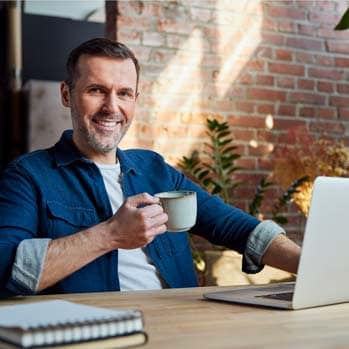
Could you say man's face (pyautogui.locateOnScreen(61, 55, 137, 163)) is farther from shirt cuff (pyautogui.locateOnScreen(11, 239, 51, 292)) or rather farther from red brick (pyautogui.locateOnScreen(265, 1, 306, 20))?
red brick (pyautogui.locateOnScreen(265, 1, 306, 20))

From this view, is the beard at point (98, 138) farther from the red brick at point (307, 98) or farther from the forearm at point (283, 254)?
the red brick at point (307, 98)

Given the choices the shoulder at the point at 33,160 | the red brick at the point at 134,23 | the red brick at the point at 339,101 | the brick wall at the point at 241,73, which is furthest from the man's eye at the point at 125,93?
the red brick at the point at 339,101

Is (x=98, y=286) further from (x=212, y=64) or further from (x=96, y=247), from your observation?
(x=212, y=64)

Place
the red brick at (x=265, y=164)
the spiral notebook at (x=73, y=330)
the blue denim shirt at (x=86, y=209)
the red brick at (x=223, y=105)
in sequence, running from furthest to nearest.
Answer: the red brick at (x=265, y=164) → the red brick at (x=223, y=105) → the blue denim shirt at (x=86, y=209) → the spiral notebook at (x=73, y=330)

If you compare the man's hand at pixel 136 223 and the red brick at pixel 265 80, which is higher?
the red brick at pixel 265 80

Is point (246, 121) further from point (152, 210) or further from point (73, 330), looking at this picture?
point (73, 330)

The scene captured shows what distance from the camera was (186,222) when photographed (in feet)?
4.58

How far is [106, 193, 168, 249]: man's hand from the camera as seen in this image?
4.58 ft

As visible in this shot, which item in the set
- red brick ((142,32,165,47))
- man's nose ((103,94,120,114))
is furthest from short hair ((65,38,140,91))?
red brick ((142,32,165,47))

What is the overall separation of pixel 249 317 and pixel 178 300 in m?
0.23

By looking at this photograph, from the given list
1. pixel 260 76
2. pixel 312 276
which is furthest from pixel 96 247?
pixel 260 76

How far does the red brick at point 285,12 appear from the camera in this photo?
149 inches

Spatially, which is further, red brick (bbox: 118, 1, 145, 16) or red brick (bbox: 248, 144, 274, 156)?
red brick (bbox: 248, 144, 274, 156)

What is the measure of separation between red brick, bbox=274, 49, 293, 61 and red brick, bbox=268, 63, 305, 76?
0.04 m
